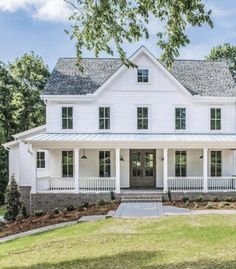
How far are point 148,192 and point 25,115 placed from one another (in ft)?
62.0

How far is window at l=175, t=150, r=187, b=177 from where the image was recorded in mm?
24031

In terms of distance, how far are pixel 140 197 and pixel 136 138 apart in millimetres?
3271

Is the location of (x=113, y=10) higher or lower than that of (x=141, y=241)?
higher

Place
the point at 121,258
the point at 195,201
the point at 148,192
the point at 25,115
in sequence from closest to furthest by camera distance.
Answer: the point at 121,258
the point at 195,201
the point at 148,192
the point at 25,115

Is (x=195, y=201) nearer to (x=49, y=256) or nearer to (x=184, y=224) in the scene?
(x=184, y=224)

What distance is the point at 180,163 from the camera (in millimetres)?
24109

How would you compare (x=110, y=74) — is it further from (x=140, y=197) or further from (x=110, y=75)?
(x=140, y=197)

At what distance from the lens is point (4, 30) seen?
65.0ft

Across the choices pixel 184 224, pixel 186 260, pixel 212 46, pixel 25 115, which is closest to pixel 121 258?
pixel 186 260

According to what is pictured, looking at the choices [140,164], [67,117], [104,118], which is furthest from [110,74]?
[140,164]

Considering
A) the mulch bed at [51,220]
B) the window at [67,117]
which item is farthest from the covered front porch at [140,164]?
the mulch bed at [51,220]

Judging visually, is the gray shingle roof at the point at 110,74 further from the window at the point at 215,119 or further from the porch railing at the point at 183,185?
the porch railing at the point at 183,185

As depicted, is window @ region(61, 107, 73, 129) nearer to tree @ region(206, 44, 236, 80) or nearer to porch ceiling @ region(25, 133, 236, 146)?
porch ceiling @ region(25, 133, 236, 146)

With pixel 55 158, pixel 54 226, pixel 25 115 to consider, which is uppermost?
pixel 25 115
